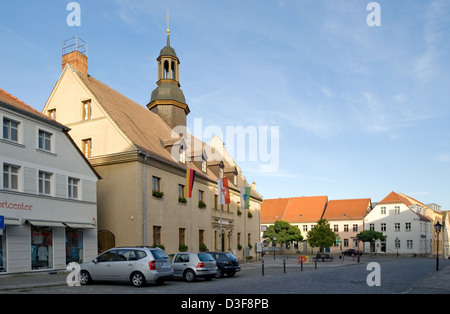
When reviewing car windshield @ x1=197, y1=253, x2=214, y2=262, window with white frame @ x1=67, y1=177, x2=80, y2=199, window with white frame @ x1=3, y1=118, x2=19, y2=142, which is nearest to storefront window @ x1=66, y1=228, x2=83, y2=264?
window with white frame @ x1=67, y1=177, x2=80, y2=199

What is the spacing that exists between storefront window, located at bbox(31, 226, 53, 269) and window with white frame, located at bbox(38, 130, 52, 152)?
450 centimetres

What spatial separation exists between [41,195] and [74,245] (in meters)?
4.25

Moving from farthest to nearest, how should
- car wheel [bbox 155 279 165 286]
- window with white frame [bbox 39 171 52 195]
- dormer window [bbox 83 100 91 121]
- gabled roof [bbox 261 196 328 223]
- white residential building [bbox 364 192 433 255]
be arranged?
gabled roof [bbox 261 196 328 223] → white residential building [bbox 364 192 433 255] → dormer window [bbox 83 100 91 121] → window with white frame [bbox 39 171 52 195] → car wheel [bbox 155 279 165 286]

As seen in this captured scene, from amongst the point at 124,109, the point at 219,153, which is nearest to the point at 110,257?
the point at 124,109

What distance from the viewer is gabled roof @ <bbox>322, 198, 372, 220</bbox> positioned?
86.6 metres

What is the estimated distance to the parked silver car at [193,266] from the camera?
2209 cm

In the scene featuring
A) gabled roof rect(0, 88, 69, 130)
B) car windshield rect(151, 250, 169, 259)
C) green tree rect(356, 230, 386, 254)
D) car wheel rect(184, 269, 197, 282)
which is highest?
gabled roof rect(0, 88, 69, 130)

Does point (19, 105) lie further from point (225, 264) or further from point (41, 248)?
point (225, 264)

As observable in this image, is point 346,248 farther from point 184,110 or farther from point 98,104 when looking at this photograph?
point 98,104

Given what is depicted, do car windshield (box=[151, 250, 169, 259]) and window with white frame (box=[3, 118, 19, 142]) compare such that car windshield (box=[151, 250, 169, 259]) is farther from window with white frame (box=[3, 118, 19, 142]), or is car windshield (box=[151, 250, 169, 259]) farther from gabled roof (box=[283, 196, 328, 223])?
gabled roof (box=[283, 196, 328, 223])

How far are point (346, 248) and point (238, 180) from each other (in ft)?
131

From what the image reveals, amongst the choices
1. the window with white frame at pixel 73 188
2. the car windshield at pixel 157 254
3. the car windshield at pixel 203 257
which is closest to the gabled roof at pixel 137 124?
the window with white frame at pixel 73 188

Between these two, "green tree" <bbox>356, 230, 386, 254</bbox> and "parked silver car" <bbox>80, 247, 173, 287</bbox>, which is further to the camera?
"green tree" <bbox>356, 230, 386, 254</bbox>
